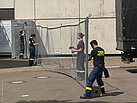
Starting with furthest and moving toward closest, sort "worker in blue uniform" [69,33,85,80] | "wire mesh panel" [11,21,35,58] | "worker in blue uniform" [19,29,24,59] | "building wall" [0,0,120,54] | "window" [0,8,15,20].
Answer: "window" [0,8,15,20], "building wall" [0,0,120,54], "wire mesh panel" [11,21,35,58], "worker in blue uniform" [19,29,24,59], "worker in blue uniform" [69,33,85,80]

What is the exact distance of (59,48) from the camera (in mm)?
16734

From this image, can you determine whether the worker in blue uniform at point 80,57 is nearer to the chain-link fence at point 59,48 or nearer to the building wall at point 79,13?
the chain-link fence at point 59,48

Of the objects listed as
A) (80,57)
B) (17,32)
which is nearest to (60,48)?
(80,57)

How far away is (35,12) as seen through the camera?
2527cm

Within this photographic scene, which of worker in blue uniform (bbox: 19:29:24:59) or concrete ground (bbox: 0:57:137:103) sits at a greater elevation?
worker in blue uniform (bbox: 19:29:24:59)

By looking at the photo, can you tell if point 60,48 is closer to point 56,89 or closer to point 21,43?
point 56,89

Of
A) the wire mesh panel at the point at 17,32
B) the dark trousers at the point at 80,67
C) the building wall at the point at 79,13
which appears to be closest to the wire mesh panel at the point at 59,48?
the dark trousers at the point at 80,67

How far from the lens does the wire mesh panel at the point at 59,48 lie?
46.4ft

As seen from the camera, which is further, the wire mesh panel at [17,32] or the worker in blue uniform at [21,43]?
the wire mesh panel at [17,32]

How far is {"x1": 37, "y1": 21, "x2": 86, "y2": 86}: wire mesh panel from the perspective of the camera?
556 inches

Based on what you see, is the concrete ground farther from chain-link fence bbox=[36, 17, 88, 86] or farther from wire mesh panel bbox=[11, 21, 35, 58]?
wire mesh panel bbox=[11, 21, 35, 58]

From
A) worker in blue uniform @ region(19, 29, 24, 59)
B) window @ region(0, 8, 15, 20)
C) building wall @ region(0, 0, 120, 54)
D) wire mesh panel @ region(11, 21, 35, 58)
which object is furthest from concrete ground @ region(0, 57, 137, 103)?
window @ region(0, 8, 15, 20)

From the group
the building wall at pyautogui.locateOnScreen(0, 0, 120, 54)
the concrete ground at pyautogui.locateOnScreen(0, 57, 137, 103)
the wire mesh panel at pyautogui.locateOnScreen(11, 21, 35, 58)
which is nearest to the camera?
the concrete ground at pyautogui.locateOnScreen(0, 57, 137, 103)

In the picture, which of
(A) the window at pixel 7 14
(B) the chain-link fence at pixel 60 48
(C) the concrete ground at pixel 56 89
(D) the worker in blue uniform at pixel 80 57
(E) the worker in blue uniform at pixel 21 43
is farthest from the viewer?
(A) the window at pixel 7 14
